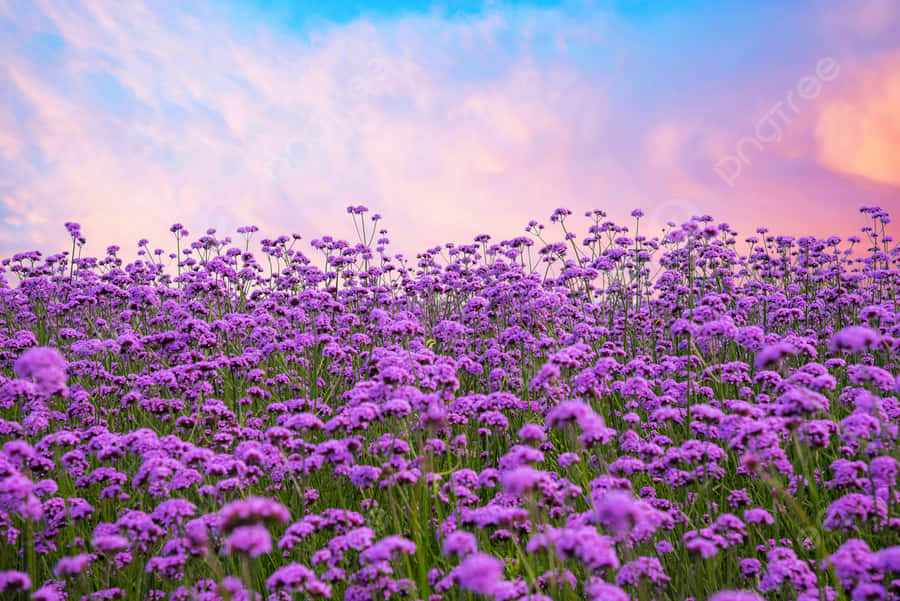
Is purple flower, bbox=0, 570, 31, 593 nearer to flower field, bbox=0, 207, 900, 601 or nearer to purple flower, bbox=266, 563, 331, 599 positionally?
flower field, bbox=0, 207, 900, 601

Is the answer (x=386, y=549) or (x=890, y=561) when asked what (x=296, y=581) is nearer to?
(x=386, y=549)

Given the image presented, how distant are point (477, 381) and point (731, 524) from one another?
5444mm

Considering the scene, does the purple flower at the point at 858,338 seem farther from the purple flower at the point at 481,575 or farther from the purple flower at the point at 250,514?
the purple flower at the point at 250,514

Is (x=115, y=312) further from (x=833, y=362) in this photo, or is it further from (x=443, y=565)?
(x=833, y=362)

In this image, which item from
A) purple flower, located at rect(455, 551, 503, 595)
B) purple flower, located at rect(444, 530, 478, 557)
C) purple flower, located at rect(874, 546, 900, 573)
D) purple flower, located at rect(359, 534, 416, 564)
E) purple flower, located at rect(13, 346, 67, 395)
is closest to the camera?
purple flower, located at rect(455, 551, 503, 595)

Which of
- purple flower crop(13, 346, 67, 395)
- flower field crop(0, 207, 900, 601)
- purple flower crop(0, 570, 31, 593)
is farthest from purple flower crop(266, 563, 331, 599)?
purple flower crop(13, 346, 67, 395)

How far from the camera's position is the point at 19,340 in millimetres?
9930

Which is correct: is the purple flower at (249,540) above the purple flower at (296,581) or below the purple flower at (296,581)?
above

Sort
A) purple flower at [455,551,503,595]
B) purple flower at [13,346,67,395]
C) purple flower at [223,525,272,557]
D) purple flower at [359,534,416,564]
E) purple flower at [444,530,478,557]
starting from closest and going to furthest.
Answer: purple flower at [223,525,272,557] → purple flower at [455,551,503,595] → purple flower at [444,530,478,557] → purple flower at [359,534,416,564] → purple flower at [13,346,67,395]

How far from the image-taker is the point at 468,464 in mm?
6820

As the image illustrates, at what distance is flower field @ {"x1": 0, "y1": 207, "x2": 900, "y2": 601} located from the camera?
12.5 ft

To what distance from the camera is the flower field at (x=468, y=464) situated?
3.82 meters

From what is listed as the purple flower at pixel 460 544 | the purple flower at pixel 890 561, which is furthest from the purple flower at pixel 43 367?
the purple flower at pixel 890 561

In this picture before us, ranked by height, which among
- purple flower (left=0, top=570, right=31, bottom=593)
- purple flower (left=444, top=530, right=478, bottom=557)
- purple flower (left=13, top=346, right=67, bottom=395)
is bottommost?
purple flower (left=444, top=530, right=478, bottom=557)
